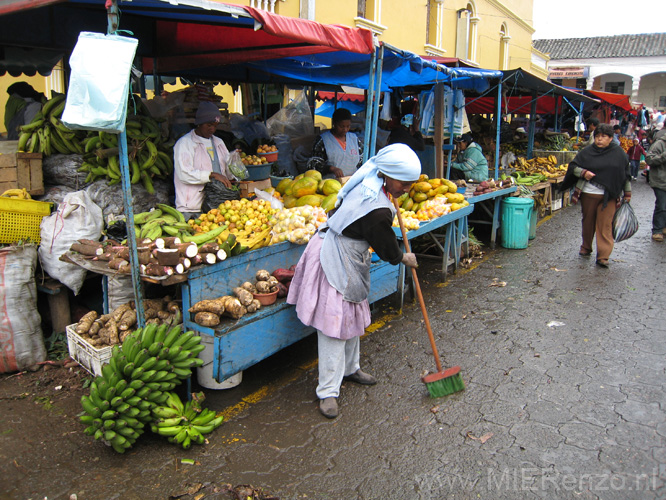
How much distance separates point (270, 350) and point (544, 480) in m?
2.09

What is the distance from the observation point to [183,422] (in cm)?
336

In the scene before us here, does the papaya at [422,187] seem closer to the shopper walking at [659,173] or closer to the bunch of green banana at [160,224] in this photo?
the bunch of green banana at [160,224]

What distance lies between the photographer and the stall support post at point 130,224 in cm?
333

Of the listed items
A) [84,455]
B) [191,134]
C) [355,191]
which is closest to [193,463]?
[84,455]

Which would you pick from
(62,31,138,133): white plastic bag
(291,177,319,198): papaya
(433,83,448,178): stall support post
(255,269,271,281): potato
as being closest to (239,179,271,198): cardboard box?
(291,177,319,198): papaya

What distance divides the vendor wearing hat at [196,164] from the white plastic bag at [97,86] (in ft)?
6.60

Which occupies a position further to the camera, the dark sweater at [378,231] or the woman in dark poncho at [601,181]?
the woman in dark poncho at [601,181]

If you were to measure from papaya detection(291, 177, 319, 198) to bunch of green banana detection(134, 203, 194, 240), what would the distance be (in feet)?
4.75

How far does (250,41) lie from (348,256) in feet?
10.7

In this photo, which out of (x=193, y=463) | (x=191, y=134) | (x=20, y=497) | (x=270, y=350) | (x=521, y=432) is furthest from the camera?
(x=191, y=134)

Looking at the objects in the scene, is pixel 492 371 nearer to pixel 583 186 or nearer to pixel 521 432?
pixel 521 432

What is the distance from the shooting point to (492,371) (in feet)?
14.5

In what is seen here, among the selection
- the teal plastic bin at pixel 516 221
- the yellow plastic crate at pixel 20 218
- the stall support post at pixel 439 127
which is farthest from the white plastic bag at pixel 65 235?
the teal plastic bin at pixel 516 221

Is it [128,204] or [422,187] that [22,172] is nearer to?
[128,204]
